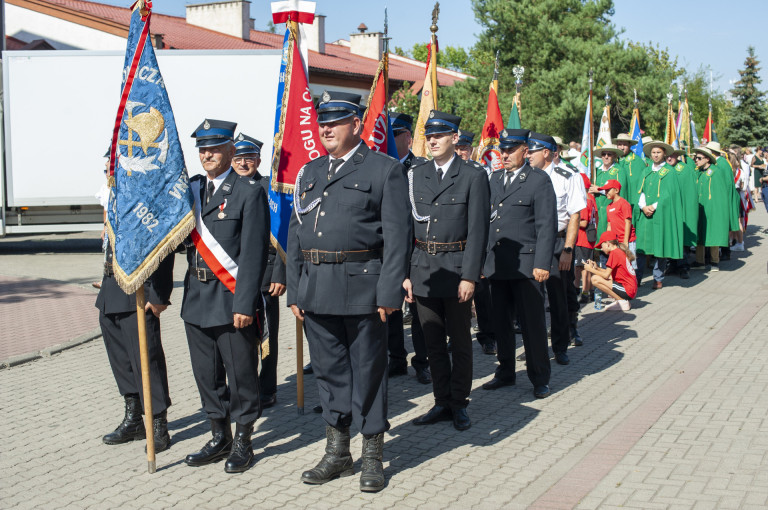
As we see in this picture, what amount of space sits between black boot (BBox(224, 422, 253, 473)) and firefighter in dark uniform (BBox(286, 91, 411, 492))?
17.2 inches

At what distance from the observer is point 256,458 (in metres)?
5.19

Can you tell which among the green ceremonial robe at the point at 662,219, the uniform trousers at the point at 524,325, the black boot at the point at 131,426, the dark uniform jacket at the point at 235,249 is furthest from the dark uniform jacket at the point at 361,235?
the green ceremonial robe at the point at 662,219

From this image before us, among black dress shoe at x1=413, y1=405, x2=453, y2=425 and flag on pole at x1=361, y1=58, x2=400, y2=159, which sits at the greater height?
flag on pole at x1=361, y1=58, x2=400, y2=159

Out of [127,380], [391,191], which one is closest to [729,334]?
[391,191]

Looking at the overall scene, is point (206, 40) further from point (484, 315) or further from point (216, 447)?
point (216, 447)

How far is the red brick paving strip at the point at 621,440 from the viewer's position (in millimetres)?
4551

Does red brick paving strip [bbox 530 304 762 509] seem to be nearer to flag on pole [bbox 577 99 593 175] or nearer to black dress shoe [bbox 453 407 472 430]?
black dress shoe [bbox 453 407 472 430]

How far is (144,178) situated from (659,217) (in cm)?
942

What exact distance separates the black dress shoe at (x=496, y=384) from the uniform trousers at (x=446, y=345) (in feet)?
3.13

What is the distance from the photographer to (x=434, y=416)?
5.82 metres

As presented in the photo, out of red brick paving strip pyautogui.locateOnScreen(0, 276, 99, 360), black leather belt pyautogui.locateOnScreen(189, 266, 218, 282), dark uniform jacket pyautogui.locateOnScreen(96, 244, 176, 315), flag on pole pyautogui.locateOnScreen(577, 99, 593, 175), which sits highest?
flag on pole pyautogui.locateOnScreen(577, 99, 593, 175)

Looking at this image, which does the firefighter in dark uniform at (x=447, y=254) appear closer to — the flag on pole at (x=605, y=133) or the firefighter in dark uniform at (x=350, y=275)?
the firefighter in dark uniform at (x=350, y=275)

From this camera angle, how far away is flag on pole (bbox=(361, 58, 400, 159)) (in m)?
6.99

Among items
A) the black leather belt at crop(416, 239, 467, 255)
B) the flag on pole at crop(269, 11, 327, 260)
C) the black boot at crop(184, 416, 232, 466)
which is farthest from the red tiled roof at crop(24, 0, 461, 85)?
the black boot at crop(184, 416, 232, 466)
